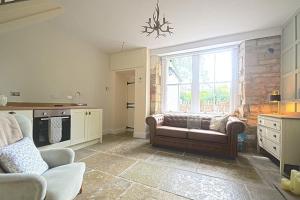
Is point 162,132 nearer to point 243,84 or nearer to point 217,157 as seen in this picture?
point 217,157

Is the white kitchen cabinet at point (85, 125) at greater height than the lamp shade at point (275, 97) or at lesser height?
lesser

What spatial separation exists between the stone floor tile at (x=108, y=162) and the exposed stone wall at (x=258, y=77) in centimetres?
276

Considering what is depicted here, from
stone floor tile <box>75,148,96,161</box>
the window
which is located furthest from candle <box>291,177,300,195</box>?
stone floor tile <box>75,148,96,161</box>

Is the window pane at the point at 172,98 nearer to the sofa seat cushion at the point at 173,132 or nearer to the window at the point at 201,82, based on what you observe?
the window at the point at 201,82

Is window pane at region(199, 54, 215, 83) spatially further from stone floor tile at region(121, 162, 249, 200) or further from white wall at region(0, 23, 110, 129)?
white wall at region(0, 23, 110, 129)

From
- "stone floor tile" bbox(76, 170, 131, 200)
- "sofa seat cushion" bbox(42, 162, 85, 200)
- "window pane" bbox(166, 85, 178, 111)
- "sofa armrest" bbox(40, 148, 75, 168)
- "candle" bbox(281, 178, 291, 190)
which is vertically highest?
"window pane" bbox(166, 85, 178, 111)

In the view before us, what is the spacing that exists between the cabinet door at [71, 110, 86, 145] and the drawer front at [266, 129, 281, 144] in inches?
145

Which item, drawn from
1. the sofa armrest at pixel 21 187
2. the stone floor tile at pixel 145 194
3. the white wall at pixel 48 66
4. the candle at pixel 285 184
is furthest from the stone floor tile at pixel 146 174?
the white wall at pixel 48 66

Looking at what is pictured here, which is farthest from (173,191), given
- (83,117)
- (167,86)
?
(167,86)

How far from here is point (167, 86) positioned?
4.85 meters

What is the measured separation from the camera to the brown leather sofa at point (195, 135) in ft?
9.60

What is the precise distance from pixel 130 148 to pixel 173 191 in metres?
1.85

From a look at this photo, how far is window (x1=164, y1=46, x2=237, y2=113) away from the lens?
4.05 metres

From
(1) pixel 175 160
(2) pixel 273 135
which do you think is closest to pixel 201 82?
(2) pixel 273 135
